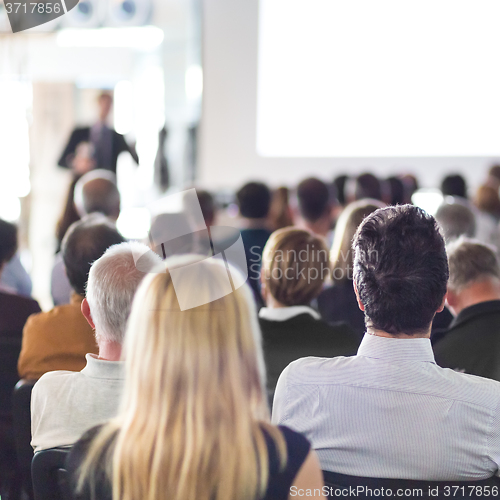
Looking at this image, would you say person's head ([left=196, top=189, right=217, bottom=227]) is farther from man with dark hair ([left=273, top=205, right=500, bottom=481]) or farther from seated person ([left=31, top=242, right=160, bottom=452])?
man with dark hair ([left=273, top=205, right=500, bottom=481])

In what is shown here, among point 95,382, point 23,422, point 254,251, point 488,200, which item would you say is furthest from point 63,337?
point 488,200

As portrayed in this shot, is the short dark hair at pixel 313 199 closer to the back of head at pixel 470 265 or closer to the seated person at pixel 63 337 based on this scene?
the back of head at pixel 470 265

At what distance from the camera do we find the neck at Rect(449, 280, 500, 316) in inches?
78.9

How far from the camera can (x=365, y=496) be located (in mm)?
1157

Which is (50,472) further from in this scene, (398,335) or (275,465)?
(398,335)

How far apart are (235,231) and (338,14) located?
3.81m

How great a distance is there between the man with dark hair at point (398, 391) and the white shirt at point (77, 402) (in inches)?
14.4

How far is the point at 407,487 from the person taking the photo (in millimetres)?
1148

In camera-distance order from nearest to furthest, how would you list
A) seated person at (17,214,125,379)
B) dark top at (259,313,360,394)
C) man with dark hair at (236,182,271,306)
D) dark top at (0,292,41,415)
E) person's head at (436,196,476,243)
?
seated person at (17,214,125,379), dark top at (259,313,360,394), dark top at (0,292,41,415), person's head at (436,196,476,243), man with dark hair at (236,182,271,306)

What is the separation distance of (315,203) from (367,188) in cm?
47

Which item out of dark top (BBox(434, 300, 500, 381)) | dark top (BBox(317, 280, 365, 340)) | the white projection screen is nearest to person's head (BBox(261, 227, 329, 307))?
dark top (BBox(317, 280, 365, 340))

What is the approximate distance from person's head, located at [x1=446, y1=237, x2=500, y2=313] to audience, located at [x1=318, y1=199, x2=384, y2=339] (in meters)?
0.49

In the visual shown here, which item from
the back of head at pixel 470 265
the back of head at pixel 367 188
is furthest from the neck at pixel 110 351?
the back of head at pixel 367 188

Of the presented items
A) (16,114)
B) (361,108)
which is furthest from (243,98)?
(16,114)
